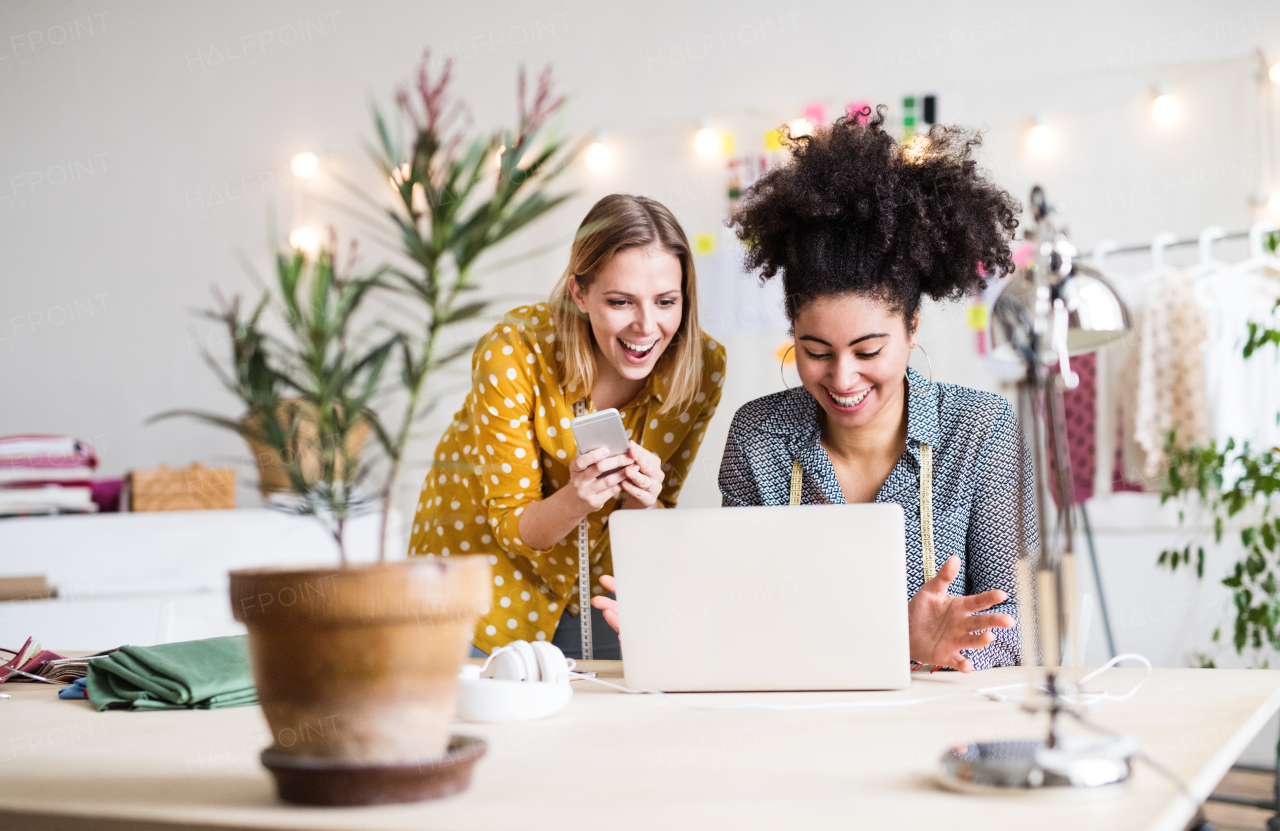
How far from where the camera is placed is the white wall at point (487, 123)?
307cm

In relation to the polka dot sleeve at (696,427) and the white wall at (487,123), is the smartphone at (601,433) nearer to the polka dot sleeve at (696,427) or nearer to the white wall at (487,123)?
the polka dot sleeve at (696,427)

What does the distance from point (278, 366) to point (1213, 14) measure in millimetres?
3234

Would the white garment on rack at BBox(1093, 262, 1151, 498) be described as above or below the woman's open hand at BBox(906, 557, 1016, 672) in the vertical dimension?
above

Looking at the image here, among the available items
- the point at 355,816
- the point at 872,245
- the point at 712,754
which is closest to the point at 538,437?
the point at 872,245

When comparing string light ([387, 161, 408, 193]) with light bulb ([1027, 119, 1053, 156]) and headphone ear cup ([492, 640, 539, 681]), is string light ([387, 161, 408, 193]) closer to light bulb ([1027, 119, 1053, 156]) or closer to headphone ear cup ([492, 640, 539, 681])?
headphone ear cup ([492, 640, 539, 681])

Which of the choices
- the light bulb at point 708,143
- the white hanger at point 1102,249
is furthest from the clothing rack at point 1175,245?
the light bulb at point 708,143

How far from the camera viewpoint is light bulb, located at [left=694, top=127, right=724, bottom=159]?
339 cm

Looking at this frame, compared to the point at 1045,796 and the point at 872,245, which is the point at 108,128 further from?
the point at 1045,796

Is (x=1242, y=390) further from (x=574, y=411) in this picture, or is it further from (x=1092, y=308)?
(x=1092, y=308)

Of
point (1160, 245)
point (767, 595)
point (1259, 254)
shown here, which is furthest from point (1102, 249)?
point (767, 595)

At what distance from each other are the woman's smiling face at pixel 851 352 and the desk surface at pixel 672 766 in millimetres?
506

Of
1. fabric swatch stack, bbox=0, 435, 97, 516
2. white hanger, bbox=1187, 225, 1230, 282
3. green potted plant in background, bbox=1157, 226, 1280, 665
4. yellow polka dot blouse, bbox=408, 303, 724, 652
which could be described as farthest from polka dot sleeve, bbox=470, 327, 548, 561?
white hanger, bbox=1187, 225, 1230, 282

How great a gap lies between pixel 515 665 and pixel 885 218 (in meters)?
0.88

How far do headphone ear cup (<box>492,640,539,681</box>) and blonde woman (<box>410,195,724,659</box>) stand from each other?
0.51 metres
